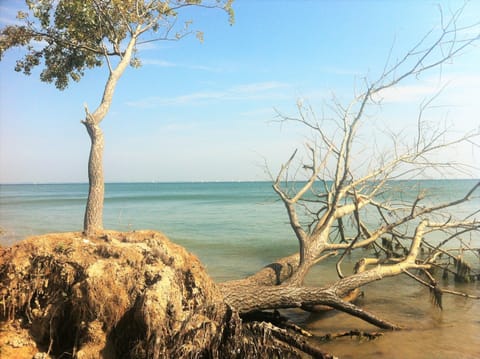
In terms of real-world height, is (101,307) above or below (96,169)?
below

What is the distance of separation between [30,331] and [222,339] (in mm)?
2034

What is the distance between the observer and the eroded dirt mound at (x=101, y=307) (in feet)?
13.5

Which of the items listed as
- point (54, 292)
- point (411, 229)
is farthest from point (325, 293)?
point (411, 229)

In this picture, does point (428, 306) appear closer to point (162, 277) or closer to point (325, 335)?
point (325, 335)

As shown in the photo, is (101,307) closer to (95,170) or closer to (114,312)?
(114,312)

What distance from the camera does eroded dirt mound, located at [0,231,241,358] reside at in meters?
4.11

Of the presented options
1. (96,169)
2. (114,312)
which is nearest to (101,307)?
(114,312)

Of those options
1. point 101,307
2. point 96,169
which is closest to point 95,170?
point 96,169

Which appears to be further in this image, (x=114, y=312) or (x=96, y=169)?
(x=96, y=169)

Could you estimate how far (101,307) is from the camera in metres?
4.22

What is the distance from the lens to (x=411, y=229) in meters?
15.9

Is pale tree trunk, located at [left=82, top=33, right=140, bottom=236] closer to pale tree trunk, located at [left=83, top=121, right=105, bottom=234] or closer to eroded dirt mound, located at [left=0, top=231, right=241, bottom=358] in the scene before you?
pale tree trunk, located at [left=83, top=121, right=105, bottom=234]

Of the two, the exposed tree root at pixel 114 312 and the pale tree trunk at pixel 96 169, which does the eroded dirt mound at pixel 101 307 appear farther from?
the pale tree trunk at pixel 96 169

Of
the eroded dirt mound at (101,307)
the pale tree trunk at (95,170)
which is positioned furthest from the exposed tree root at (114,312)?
the pale tree trunk at (95,170)
